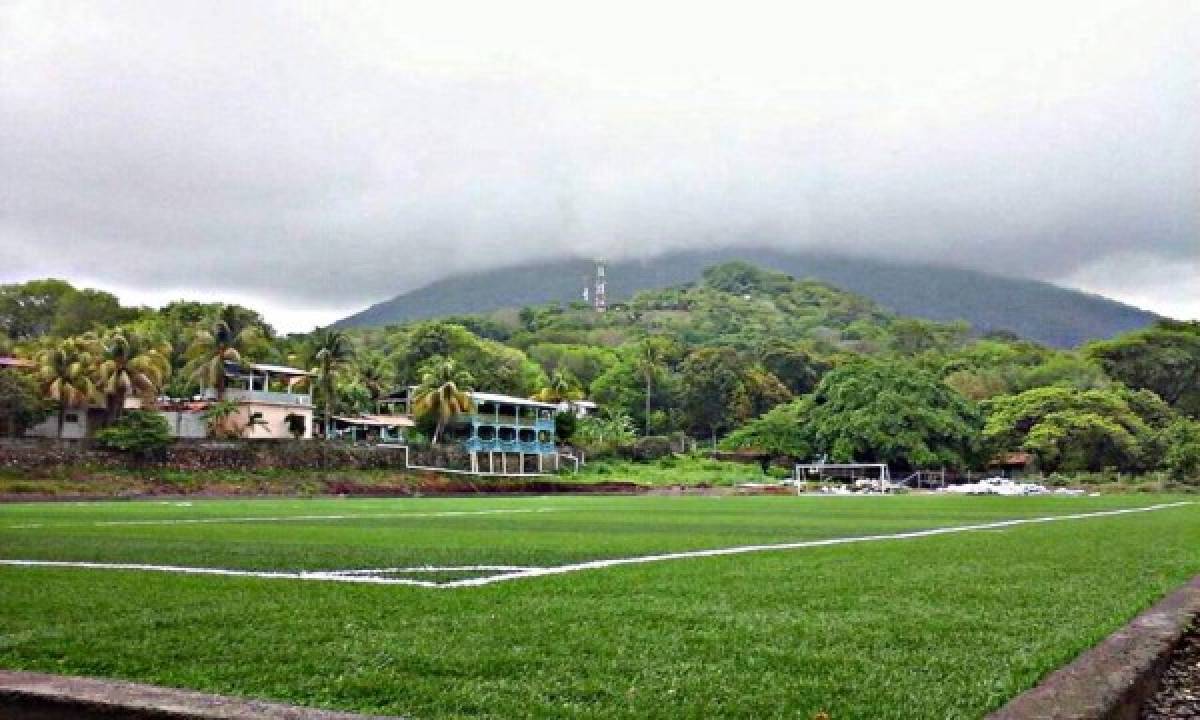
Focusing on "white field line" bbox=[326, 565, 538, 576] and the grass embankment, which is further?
the grass embankment

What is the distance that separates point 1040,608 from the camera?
6.43 m

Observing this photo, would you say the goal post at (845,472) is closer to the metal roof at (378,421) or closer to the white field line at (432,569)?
the metal roof at (378,421)

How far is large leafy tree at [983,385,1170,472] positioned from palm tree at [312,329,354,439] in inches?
1630

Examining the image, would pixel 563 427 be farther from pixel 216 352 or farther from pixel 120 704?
pixel 120 704

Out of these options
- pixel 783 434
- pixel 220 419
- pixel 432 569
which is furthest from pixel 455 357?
pixel 432 569

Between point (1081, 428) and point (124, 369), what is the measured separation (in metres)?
53.9

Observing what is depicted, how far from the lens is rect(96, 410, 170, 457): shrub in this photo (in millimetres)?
41156

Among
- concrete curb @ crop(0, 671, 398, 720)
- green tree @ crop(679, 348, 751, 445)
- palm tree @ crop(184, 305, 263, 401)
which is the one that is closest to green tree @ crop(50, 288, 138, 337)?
palm tree @ crop(184, 305, 263, 401)

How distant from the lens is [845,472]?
2825 inches

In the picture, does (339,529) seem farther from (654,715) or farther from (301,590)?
(654,715)

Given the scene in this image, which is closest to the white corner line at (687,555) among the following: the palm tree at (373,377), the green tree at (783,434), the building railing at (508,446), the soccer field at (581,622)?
the soccer field at (581,622)

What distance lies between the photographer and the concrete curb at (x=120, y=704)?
11.2 feet

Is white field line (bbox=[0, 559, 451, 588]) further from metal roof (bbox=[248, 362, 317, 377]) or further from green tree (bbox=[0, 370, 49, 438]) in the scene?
metal roof (bbox=[248, 362, 317, 377])

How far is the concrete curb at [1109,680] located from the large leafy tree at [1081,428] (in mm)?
64476
